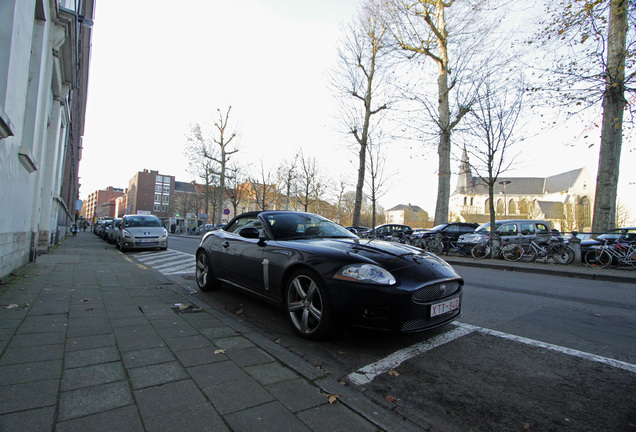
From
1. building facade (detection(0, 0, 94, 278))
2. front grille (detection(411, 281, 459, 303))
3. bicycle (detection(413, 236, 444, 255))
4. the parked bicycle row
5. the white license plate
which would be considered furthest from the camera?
bicycle (detection(413, 236, 444, 255))

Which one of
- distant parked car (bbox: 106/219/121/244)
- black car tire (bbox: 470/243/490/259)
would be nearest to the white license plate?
black car tire (bbox: 470/243/490/259)

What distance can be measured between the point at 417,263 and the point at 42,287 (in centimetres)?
573

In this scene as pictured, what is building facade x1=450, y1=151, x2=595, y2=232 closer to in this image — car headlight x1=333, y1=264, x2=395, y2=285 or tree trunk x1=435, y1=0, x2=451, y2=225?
tree trunk x1=435, y1=0, x2=451, y2=225

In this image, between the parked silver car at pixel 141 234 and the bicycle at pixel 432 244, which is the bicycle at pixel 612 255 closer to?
the bicycle at pixel 432 244

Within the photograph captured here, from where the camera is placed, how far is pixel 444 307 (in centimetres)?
326

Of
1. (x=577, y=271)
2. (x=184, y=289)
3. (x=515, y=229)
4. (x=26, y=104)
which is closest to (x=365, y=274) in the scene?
(x=184, y=289)

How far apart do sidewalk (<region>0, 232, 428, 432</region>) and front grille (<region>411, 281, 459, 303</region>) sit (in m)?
1.05

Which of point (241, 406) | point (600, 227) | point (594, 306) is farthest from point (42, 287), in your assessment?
point (600, 227)

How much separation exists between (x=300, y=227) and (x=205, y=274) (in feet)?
7.22

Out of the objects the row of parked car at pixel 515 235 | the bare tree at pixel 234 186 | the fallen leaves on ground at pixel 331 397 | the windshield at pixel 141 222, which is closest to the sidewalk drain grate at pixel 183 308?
the fallen leaves on ground at pixel 331 397

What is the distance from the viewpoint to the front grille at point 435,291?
3035mm

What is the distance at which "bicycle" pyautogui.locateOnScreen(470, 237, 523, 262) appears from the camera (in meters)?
12.7

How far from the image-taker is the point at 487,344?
3381 mm

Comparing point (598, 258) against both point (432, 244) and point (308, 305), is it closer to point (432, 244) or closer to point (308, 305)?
point (432, 244)
